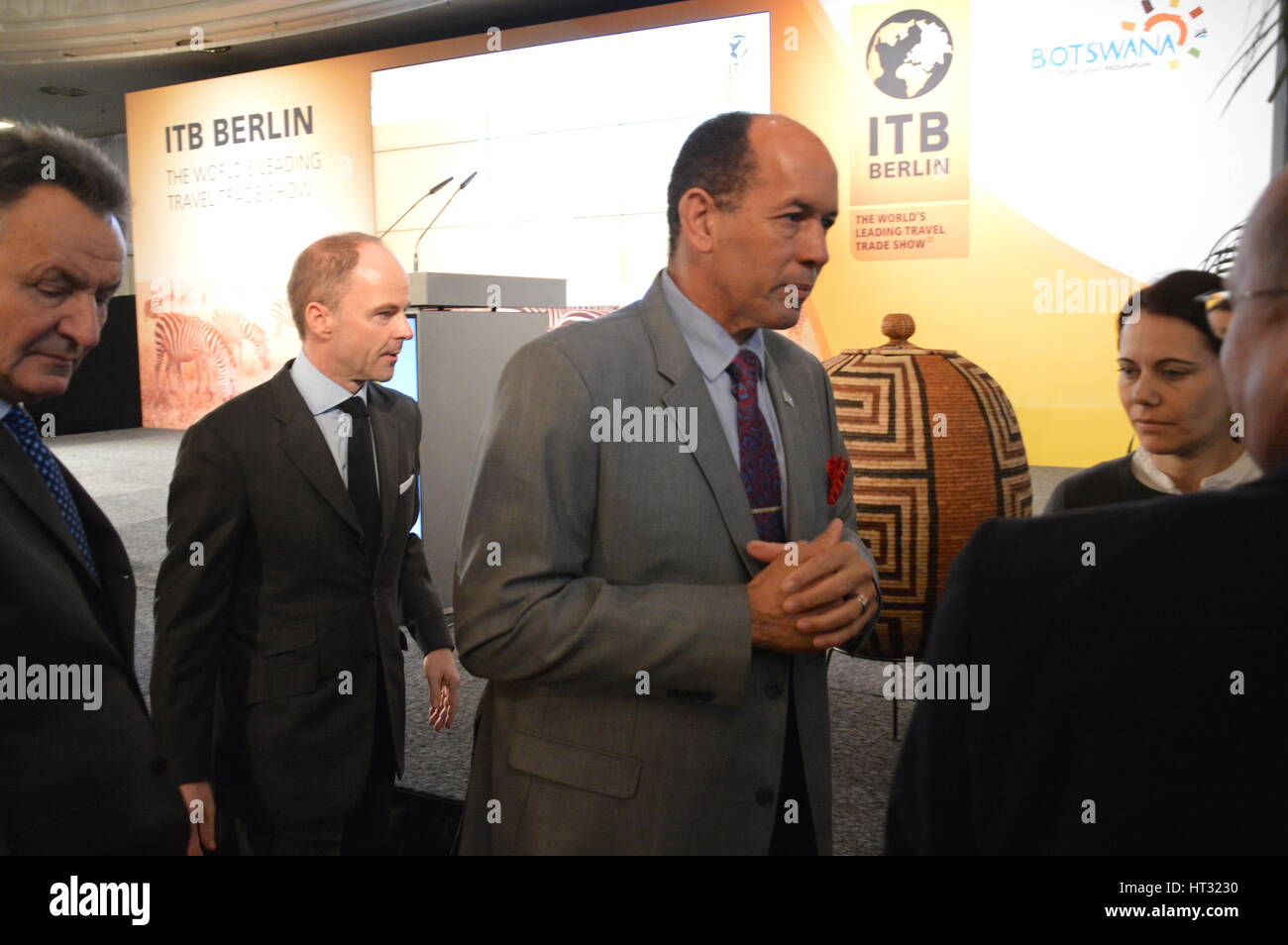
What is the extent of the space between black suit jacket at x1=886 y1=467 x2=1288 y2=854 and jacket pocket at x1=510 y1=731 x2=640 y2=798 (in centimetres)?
73

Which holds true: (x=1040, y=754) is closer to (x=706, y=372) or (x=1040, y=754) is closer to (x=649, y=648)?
(x=649, y=648)

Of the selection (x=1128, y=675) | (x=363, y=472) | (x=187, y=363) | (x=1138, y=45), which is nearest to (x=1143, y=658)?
(x=1128, y=675)

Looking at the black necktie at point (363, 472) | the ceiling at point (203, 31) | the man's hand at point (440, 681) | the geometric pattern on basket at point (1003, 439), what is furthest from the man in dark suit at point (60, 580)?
the ceiling at point (203, 31)

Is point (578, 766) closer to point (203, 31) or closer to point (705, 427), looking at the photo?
point (705, 427)

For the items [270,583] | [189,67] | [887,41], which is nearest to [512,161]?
[887,41]

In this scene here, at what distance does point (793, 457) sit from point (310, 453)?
2.97 ft

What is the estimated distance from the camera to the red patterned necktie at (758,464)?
1.43 metres

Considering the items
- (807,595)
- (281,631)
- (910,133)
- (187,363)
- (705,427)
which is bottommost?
(281,631)

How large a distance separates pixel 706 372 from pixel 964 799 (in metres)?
0.90

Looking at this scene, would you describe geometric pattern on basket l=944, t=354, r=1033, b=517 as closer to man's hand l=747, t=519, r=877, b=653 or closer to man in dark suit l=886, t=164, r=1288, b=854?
man's hand l=747, t=519, r=877, b=653

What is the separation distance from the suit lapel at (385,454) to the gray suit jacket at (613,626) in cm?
65

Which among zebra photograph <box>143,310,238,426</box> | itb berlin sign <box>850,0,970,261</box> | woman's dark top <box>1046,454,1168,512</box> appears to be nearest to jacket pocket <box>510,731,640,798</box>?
woman's dark top <box>1046,454,1168,512</box>

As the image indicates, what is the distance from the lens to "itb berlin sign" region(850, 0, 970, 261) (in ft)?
22.7

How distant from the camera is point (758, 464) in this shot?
1.44 meters
